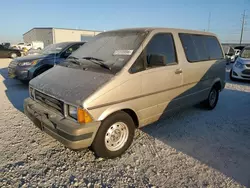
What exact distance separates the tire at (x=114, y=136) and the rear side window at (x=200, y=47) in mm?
1941

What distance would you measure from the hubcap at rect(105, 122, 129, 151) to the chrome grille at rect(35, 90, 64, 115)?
734mm

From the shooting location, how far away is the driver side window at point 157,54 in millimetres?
2852

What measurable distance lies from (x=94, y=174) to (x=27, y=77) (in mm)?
5198

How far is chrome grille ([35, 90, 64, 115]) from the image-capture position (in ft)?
8.36

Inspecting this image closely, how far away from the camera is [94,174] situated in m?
2.44

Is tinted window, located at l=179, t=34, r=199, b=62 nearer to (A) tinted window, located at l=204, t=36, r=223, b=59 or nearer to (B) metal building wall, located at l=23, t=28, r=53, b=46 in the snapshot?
(A) tinted window, located at l=204, t=36, r=223, b=59

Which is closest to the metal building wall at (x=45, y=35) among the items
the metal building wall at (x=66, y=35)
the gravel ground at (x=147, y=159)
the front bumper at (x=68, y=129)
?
the metal building wall at (x=66, y=35)

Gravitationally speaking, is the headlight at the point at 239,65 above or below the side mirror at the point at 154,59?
below

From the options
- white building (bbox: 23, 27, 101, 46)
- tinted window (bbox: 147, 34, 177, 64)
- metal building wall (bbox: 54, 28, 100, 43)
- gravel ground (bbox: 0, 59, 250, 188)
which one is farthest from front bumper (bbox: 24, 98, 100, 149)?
metal building wall (bbox: 54, 28, 100, 43)

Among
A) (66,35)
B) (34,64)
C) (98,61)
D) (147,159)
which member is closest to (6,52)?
(34,64)

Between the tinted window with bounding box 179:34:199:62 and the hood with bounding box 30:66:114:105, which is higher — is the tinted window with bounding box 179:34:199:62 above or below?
above

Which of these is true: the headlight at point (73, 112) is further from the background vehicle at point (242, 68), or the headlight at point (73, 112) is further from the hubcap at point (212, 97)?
the background vehicle at point (242, 68)

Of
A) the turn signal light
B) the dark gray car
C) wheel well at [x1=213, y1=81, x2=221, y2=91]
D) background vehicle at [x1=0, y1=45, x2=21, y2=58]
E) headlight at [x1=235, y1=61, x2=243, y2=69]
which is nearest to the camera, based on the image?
the turn signal light

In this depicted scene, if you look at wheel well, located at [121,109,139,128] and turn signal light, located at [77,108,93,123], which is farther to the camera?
wheel well, located at [121,109,139,128]
